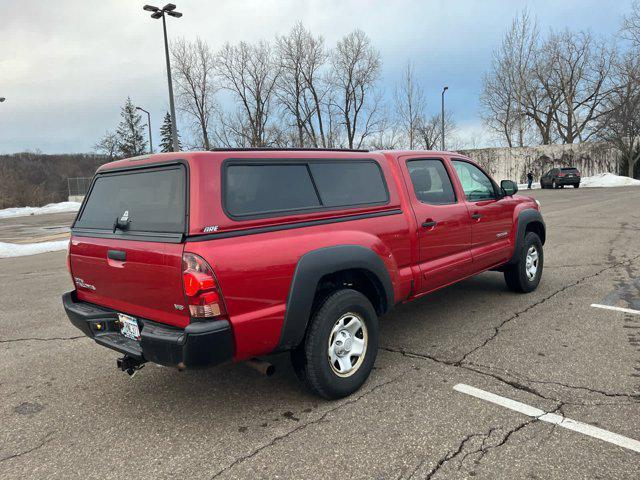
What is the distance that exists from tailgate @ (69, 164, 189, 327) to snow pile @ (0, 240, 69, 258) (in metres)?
9.94

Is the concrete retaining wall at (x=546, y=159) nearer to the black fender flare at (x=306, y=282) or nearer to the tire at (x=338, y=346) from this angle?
the tire at (x=338, y=346)

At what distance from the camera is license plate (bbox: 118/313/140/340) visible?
10.2 feet

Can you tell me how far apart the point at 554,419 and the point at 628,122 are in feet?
136

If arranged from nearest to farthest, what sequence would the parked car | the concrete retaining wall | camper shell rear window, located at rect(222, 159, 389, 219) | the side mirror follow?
camper shell rear window, located at rect(222, 159, 389, 219) → the side mirror → the parked car → the concrete retaining wall

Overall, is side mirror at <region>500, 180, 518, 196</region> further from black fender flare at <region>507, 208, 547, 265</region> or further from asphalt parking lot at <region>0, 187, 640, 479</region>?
asphalt parking lot at <region>0, 187, 640, 479</region>

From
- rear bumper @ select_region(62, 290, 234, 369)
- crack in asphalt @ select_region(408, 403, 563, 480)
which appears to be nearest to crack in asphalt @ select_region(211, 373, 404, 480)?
rear bumper @ select_region(62, 290, 234, 369)

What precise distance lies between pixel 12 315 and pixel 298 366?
15.1 feet

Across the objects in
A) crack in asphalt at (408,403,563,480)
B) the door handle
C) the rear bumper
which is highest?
the door handle

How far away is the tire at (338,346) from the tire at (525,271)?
115 inches

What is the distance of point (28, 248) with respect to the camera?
12.5 metres

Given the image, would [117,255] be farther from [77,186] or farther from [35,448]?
[77,186]

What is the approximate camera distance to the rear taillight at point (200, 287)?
8.73ft

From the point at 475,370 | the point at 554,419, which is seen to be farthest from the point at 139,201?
the point at 554,419

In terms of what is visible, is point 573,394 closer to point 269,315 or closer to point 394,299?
point 394,299
